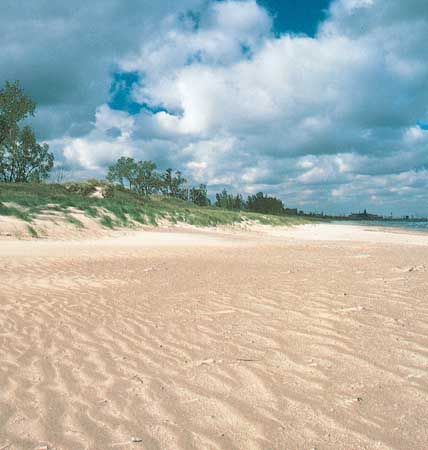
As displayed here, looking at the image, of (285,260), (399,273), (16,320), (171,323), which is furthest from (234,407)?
(285,260)

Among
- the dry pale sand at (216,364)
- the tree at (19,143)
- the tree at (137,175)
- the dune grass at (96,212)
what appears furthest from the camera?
the tree at (137,175)

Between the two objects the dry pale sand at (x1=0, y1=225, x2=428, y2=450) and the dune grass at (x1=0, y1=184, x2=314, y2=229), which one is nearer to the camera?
the dry pale sand at (x1=0, y1=225, x2=428, y2=450)

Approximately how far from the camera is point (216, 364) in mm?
3982

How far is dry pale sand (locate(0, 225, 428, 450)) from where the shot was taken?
2.78 metres

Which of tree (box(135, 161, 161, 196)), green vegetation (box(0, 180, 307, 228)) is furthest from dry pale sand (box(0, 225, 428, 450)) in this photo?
tree (box(135, 161, 161, 196))

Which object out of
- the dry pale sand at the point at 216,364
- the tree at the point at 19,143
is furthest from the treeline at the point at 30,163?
the dry pale sand at the point at 216,364

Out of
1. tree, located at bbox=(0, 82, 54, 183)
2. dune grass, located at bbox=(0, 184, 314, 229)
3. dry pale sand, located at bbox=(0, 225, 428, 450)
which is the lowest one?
dry pale sand, located at bbox=(0, 225, 428, 450)

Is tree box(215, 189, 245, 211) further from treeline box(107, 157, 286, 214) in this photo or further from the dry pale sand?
the dry pale sand

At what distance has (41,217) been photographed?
1928 cm

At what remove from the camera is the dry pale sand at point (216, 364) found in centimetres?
278

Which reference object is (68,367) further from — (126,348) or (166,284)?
(166,284)

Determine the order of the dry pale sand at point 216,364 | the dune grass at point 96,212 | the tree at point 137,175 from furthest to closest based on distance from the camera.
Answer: the tree at point 137,175, the dune grass at point 96,212, the dry pale sand at point 216,364

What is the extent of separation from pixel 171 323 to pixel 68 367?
1.77 metres

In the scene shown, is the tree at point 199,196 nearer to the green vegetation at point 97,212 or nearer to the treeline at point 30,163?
the treeline at point 30,163
